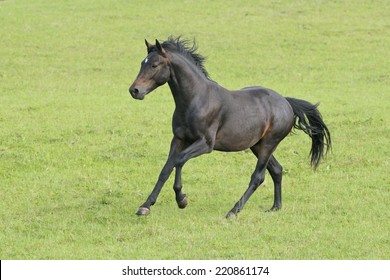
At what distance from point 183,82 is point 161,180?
145cm

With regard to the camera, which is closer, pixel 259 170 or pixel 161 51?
pixel 161 51

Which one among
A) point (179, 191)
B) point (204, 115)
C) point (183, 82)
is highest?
point (183, 82)

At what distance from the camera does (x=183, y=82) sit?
1194 centimetres

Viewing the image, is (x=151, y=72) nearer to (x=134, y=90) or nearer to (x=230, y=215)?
(x=134, y=90)

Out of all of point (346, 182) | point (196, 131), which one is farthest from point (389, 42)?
point (196, 131)

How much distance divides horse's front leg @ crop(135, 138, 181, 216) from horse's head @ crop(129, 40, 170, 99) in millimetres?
987

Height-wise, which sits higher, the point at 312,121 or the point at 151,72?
the point at 151,72

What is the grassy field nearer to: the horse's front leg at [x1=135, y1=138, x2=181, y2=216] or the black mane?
the horse's front leg at [x1=135, y1=138, x2=181, y2=216]

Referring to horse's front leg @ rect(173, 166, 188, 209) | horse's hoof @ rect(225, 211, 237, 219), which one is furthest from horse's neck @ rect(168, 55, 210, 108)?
horse's hoof @ rect(225, 211, 237, 219)

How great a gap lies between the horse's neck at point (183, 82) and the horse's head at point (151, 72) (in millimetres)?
184

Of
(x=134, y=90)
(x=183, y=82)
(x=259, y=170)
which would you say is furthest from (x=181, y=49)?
(x=259, y=170)

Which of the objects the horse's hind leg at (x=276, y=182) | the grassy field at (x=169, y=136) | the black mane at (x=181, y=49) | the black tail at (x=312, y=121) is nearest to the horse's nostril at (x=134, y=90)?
the black mane at (x=181, y=49)

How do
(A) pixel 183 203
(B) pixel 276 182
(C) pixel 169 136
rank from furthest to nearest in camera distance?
1. (C) pixel 169 136
2. (B) pixel 276 182
3. (A) pixel 183 203

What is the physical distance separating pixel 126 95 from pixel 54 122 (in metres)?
4.83
